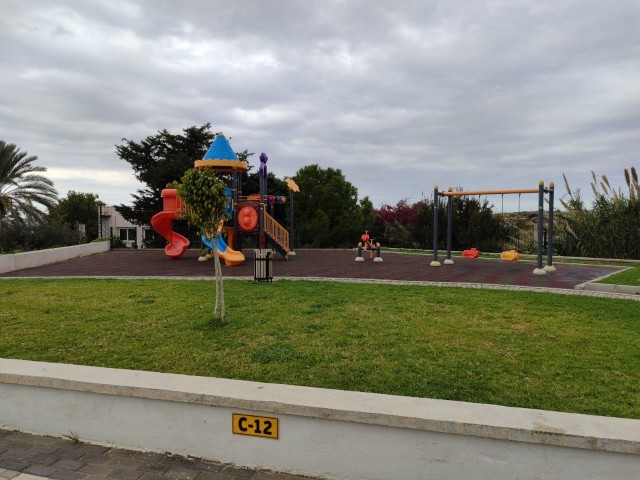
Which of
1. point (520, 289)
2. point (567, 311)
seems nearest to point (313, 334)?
point (567, 311)

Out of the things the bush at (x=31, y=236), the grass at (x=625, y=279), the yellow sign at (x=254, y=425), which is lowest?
the yellow sign at (x=254, y=425)

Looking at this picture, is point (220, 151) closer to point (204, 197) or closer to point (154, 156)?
point (204, 197)

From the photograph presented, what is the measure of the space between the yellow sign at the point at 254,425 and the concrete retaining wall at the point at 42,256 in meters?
14.4

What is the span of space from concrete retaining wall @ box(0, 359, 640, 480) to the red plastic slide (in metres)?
14.2

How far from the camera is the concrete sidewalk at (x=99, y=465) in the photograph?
10.4ft

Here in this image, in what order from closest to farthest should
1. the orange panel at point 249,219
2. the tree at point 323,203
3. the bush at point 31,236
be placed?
the orange panel at point 249,219 < the bush at point 31,236 < the tree at point 323,203

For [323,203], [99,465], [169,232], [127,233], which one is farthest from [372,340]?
[127,233]

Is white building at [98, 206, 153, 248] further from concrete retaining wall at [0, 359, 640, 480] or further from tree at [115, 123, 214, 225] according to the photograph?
concrete retaining wall at [0, 359, 640, 480]

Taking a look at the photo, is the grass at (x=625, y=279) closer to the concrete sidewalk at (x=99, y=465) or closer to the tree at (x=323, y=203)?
the concrete sidewalk at (x=99, y=465)

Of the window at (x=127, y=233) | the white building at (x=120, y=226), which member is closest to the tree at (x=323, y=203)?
the white building at (x=120, y=226)

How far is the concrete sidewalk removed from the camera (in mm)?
3164

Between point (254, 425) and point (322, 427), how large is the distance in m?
0.53

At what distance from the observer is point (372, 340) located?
5.56 m

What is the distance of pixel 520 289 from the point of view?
377 inches
